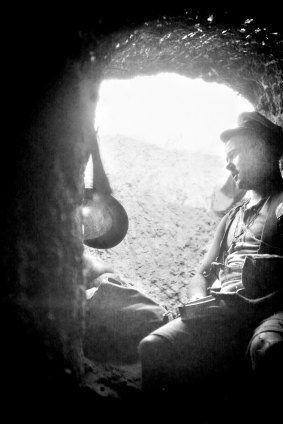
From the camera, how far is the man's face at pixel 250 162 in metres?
2.73

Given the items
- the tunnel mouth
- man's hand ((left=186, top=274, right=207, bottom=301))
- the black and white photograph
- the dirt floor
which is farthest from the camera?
the dirt floor

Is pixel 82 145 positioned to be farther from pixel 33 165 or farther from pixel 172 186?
pixel 172 186

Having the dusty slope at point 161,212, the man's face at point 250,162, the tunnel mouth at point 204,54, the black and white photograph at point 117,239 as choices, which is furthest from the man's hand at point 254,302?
the dusty slope at point 161,212

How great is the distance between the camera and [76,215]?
68.0 inches

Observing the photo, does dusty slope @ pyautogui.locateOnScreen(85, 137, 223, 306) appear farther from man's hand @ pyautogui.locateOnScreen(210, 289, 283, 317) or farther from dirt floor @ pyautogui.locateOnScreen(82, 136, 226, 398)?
man's hand @ pyautogui.locateOnScreen(210, 289, 283, 317)

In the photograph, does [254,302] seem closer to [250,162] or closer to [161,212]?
[250,162]

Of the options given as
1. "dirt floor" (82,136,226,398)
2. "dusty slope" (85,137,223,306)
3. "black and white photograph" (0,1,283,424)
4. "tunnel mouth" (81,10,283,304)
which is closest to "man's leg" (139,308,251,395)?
"black and white photograph" (0,1,283,424)

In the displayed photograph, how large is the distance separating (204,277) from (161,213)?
2679 mm

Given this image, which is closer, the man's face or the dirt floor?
the man's face

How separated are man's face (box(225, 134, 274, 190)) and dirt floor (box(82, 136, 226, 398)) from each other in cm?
110

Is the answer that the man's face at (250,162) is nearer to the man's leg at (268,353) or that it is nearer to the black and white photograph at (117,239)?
the black and white photograph at (117,239)

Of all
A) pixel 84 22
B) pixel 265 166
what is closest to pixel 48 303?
pixel 84 22

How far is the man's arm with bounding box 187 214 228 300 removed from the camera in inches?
106

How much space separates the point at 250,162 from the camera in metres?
2.75
